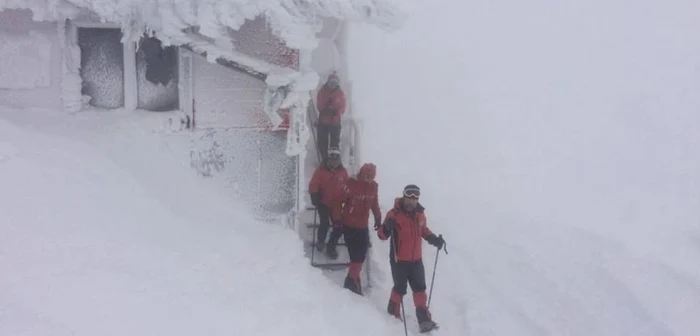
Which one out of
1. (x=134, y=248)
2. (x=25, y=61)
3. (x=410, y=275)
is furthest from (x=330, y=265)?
(x=25, y=61)

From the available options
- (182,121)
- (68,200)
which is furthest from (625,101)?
(68,200)

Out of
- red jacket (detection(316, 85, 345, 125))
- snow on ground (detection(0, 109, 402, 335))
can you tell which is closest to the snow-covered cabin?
snow on ground (detection(0, 109, 402, 335))

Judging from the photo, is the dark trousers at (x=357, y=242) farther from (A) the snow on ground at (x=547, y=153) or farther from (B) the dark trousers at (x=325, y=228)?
(A) the snow on ground at (x=547, y=153)

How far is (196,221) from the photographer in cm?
733

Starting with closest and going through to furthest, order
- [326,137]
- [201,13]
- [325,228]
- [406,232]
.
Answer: [201,13] → [406,232] → [325,228] → [326,137]

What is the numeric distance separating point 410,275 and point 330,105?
3.56 meters

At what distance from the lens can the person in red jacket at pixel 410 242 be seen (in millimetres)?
7660

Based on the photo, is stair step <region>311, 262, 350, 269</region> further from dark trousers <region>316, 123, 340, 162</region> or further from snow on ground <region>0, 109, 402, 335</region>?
dark trousers <region>316, 123, 340, 162</region>

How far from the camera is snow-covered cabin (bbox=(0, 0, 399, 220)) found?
752 centimetres

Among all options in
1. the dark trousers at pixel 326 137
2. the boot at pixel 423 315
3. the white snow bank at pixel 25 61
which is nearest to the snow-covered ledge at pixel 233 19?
the white snow bank at pixel 25 61

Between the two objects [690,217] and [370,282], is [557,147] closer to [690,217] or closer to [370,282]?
[690,217]

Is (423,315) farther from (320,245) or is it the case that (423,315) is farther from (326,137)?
(326,137)

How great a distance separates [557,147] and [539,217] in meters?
8.00

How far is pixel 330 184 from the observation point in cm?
873
